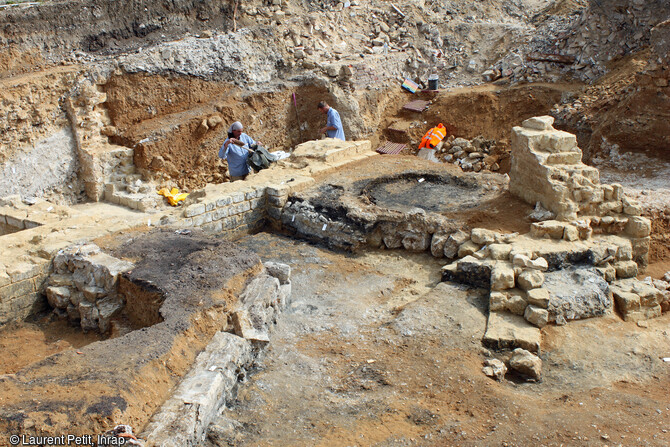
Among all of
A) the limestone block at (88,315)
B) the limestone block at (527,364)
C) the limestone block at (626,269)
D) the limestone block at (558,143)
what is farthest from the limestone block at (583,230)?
the limestone block at (88,315)

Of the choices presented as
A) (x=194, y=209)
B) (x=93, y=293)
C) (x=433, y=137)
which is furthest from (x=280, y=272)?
(x=433, y=137)

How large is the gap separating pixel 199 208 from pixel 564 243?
194 inches

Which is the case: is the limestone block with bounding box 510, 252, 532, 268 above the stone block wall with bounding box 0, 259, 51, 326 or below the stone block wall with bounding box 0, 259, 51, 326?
above

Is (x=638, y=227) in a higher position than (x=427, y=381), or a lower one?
higher

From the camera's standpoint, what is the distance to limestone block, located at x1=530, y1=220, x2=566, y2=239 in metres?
7.25

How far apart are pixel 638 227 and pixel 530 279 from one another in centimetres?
204

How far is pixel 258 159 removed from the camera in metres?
10.2

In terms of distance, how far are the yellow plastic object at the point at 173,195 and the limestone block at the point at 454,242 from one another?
5.90 m

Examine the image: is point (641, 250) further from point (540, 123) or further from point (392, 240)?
point (392, 240)

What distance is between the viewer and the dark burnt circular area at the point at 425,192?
8.73 m

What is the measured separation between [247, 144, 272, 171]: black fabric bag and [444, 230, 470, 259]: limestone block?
390 centimetres

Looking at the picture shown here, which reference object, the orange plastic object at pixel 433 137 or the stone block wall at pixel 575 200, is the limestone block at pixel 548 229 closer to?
the stone block wall at pixel 575 200

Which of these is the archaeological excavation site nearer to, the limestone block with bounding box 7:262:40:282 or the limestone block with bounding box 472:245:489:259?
the limestone block with bounding box 7:262:40:282

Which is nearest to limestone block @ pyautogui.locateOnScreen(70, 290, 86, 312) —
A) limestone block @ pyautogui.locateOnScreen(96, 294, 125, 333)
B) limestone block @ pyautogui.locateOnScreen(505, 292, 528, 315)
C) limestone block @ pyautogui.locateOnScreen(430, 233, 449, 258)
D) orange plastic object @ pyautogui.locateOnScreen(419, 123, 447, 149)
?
limestone block @ pyautogui.locateOnScreen(96, 294, 125, 333)
